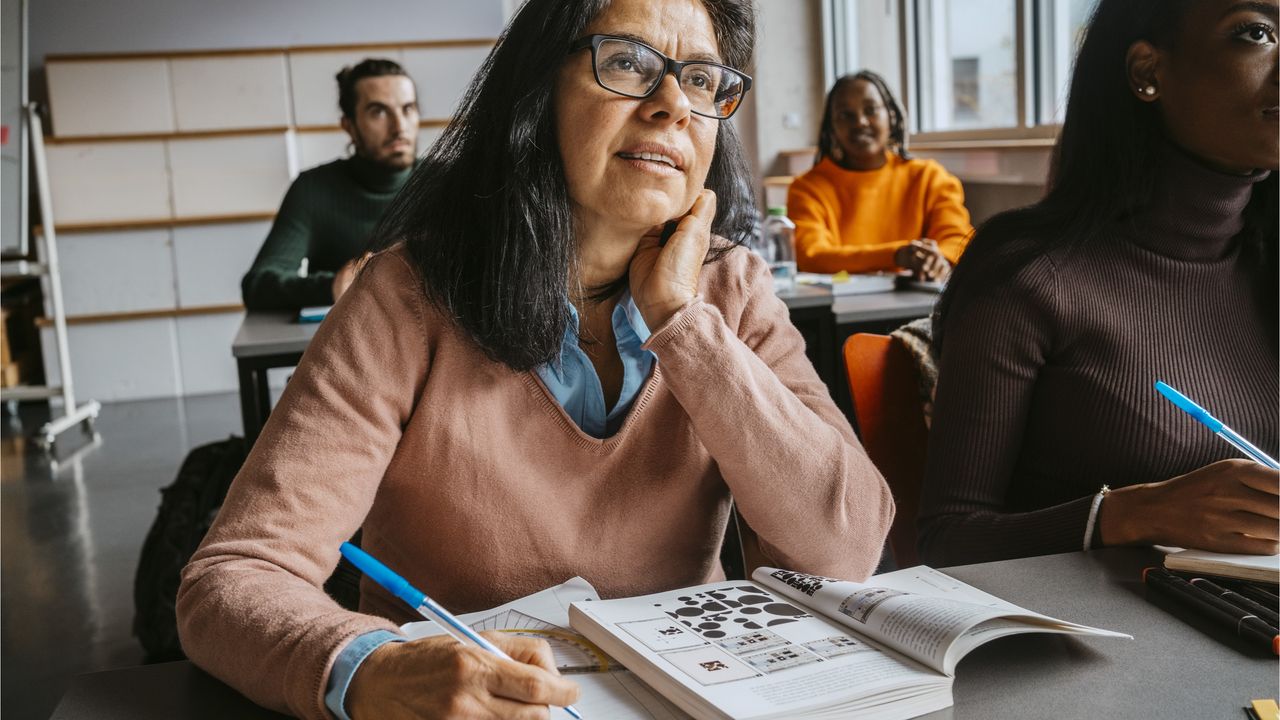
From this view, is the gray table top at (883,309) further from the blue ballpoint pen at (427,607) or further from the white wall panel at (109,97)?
the white wall panel at (109,97)

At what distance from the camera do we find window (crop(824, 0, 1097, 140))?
4508 mm

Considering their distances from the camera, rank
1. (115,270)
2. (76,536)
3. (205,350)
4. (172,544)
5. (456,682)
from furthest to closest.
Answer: (205,350) → (115,270) → (76,536) → (172,544) → (456,682)

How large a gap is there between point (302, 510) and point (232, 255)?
5767mm

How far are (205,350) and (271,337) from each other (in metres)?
4.24

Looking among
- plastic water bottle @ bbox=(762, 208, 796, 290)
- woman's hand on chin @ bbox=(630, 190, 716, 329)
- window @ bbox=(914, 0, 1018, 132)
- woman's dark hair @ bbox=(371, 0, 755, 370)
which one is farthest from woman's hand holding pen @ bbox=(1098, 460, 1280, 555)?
window @ bbox=(914, 0, 1018, 132)

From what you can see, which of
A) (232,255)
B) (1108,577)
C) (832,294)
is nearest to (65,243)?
(232,255)

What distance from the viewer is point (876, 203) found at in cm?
426

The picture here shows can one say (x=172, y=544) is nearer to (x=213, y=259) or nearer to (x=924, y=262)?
(x=924, y=262)

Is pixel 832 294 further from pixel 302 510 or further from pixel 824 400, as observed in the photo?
pixel 302 510

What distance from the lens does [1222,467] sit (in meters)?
1.07

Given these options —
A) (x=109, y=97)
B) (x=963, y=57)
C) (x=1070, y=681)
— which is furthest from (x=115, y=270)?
(x=1070, y=681)

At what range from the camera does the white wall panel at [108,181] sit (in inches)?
240

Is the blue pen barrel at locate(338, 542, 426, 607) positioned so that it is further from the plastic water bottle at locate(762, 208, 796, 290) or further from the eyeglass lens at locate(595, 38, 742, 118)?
the plastic water bottle at locate(762, 208, 796, 290)

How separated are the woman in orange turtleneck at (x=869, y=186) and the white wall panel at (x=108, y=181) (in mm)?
3873
